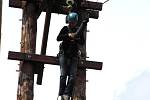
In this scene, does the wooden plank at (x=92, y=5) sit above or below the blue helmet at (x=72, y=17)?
above

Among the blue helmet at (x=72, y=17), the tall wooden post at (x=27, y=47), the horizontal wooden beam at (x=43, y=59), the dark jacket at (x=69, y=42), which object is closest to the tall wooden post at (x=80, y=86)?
the horizontal wooden beam at (x=43, y=59)

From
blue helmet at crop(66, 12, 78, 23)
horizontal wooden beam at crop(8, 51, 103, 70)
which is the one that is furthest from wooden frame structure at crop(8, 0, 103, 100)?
blue helmet at crop(66, 12, 78, 23)

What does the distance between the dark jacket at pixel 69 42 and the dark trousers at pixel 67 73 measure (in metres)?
0.11

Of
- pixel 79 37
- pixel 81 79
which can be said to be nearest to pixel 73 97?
pixel 81 79

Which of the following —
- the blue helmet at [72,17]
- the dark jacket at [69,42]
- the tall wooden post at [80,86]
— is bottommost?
→ the tall wooden post at [80,86]

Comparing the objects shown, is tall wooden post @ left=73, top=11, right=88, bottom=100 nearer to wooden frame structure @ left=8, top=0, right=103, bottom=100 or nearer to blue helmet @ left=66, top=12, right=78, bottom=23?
wooden frame structure @ left=8, top=0, right=103, bottom=100

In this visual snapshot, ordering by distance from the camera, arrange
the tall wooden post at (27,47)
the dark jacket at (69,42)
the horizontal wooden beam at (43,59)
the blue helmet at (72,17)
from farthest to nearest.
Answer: the tall wooden post at (27,47) < the horizontal wooden beam at (43,59) < the dark jacket at (69,42) < the blue helmet at (72,17)

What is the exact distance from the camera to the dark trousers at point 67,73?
13.2 metres

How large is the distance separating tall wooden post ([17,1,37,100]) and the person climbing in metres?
1.23

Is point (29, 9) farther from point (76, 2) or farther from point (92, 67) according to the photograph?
point (92, 67)

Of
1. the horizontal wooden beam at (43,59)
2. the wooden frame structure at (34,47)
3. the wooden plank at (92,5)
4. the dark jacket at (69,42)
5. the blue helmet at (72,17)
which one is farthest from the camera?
the wooden plank at (92,5)

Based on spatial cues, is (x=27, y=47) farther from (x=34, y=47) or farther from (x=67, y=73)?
(x=67, y=73)

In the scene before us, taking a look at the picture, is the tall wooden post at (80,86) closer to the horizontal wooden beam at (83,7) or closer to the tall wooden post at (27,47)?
the tall wooden post at (27,47)

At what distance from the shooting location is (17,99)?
14211 mm
